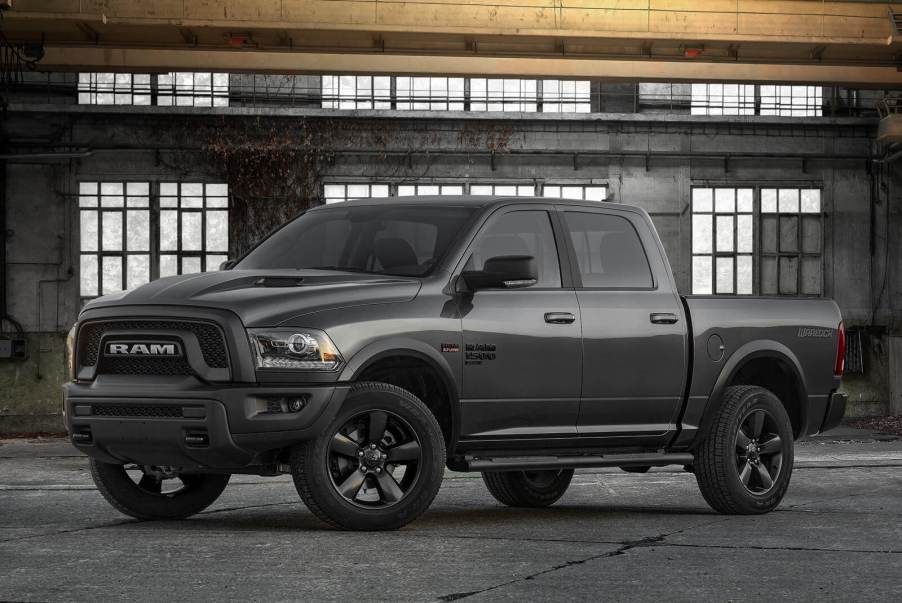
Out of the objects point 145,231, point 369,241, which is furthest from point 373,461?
point 145,231

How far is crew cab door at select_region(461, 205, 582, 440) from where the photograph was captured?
9.08m

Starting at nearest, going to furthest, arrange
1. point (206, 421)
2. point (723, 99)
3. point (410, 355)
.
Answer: point (206, 421) → point (410, 355) → point (723, 99)

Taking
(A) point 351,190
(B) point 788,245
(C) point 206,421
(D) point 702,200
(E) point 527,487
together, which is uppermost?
(A) point 351,190

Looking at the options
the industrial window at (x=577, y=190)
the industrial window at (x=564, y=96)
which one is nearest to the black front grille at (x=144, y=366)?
the industrial window at (x=577, y=190)

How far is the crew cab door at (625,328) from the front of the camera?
382 inches

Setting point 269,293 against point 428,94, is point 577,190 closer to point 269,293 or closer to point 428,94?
Result: point 428,94

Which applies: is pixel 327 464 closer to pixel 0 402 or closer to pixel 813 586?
pixel 813 586

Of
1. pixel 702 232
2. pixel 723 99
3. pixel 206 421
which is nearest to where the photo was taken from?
pixel 206 421

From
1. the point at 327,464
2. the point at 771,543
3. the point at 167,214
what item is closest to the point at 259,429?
the point at 327,464

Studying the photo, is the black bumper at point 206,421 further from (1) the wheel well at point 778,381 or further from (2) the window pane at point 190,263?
(2) the window pane at point 190,263

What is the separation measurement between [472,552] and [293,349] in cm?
144

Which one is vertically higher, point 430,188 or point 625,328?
point 430,188

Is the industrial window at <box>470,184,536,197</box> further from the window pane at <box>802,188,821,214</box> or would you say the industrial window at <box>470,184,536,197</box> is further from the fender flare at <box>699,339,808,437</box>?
the fender flare at <box>699,339,808,437</box>

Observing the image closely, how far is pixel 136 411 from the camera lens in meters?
8.41
